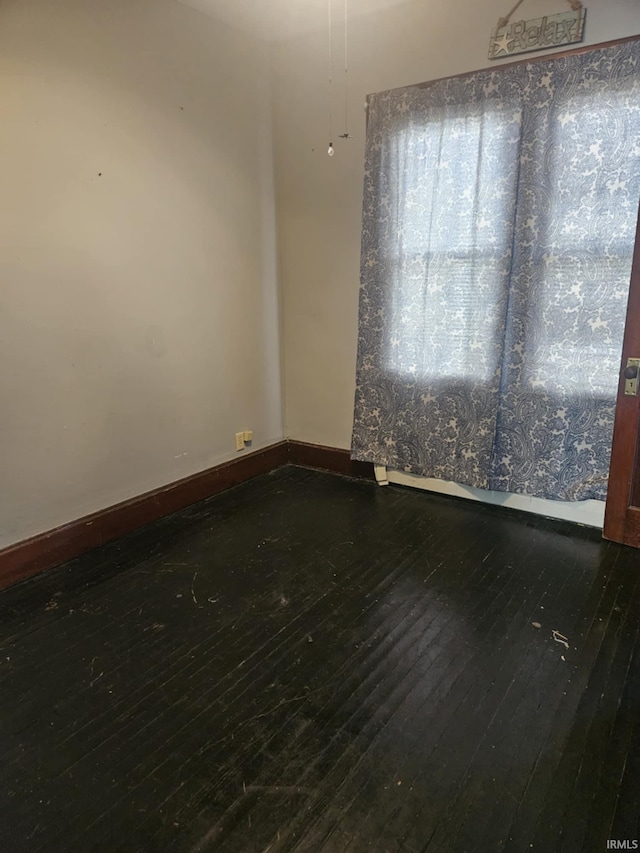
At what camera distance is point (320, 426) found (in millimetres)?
3793

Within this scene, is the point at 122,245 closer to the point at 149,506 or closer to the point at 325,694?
the point at 149,506

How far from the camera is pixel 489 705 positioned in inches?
68.2

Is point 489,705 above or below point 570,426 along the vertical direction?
below

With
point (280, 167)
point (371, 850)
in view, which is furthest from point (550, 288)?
point (371, 850)

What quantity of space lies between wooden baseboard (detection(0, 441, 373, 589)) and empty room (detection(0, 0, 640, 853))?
0.07 ft

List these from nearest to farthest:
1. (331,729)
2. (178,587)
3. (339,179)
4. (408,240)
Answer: (331,729) < (178,587) < (408,240) < (339,179)

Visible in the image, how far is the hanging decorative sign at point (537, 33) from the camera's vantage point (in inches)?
96.5

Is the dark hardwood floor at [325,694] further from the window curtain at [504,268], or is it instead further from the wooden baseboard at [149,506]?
the window curtain at [504,268]

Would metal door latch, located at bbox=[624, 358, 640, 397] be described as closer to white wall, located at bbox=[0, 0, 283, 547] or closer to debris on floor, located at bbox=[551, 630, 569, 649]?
debris on floor, located at bbox=[551, 630, 569, 649]

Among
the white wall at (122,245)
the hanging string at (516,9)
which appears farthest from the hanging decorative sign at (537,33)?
the white wall at (122,245)

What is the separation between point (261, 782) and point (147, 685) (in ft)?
1.83

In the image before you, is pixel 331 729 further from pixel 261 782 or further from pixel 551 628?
pixel 551 628

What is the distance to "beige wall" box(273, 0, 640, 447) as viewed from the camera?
279 cm

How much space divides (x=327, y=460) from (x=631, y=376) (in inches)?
75.8
